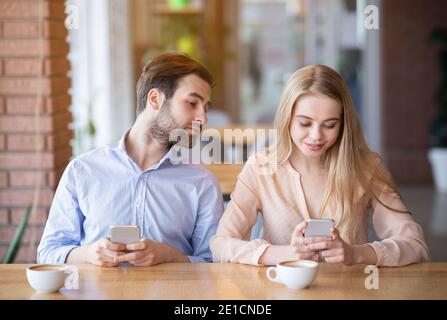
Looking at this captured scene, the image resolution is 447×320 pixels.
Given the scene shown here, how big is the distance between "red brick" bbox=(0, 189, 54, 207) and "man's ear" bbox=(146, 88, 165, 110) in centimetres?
106

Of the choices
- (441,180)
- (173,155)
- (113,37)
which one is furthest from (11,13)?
(441,180)

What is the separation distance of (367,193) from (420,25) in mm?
7178

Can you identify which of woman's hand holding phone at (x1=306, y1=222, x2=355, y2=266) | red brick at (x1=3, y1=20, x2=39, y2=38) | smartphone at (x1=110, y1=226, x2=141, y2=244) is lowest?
woman's hand holding phone at (x1=306, y1=222, x2=355, y2=266)

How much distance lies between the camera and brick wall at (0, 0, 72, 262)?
3.50 metres

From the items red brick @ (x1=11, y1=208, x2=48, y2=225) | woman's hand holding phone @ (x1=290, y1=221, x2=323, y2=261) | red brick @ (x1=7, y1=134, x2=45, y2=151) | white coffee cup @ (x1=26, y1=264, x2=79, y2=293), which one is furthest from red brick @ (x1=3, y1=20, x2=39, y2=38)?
woman's hand holding phone @ (x1=290, y1=221, x2=323, y2=261)

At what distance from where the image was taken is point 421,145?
956cm

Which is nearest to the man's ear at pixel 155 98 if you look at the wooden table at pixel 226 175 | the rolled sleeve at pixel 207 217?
the rolled sleeve at pixel 207 217

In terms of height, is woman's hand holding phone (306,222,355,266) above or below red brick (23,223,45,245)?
above

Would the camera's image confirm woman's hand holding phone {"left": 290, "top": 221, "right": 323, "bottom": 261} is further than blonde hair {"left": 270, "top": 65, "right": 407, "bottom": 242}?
No

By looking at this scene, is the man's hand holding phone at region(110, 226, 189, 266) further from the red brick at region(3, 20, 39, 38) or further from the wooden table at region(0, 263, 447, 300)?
the red brick at region(3, 20, 39, 38)

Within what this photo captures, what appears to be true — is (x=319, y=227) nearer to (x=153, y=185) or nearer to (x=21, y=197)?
A: (x=153, y=185)

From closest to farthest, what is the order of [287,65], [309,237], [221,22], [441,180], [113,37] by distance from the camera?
[309,237] → [113,37] → [441,180] → [221,22] → [287,65]
